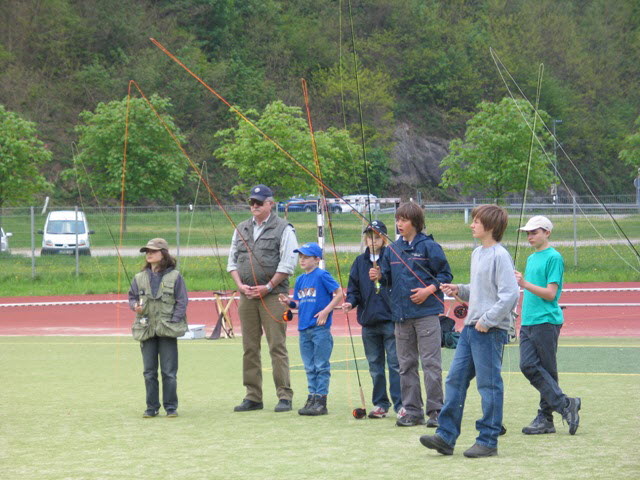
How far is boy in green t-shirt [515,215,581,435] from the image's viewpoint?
8078 mm

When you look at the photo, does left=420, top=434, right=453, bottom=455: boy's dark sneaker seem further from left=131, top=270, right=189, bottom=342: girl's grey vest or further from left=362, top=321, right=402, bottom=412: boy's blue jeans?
left=131, top=270, right=189, bottom=342: girl's grey vest

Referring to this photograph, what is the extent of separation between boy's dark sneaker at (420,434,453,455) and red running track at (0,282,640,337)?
942 cm

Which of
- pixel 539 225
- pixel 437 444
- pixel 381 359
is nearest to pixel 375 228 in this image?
pixel 381 359

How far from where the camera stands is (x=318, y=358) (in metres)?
9.29

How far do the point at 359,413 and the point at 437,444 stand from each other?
1.79 m

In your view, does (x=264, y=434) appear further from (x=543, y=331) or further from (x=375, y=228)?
(x=543, y=331)

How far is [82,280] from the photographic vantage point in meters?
26.3

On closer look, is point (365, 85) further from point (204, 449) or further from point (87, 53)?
point (204, 449)

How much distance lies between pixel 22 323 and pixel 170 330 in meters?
11.1

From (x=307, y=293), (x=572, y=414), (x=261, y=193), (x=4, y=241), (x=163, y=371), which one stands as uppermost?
(x=261, y=193)

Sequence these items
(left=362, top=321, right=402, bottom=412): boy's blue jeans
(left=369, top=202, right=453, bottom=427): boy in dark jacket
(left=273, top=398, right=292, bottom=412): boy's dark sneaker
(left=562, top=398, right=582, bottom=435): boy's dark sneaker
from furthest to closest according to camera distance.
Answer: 1. (left=273, top=398, right=292, bottom=412): boy's dark sneaker
2. (left=362, top=321, right=402, bottom=412): boy's blue jeans
3. (left=369, top=202, right=453, bottom=427): boy in dark jacket
4. (left=562, top=398, right=582, bottom=435): boy's dark sneaker

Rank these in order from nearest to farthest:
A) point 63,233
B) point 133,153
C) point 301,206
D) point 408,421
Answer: point 408,421 → point 63,233 → point 133,153 → point 301,206

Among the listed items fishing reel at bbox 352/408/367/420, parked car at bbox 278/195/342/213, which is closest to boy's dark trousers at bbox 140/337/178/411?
fishing reel at bbox 352/408/367/420

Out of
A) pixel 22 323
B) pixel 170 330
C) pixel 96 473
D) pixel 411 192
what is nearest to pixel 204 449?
pixel 96 473
